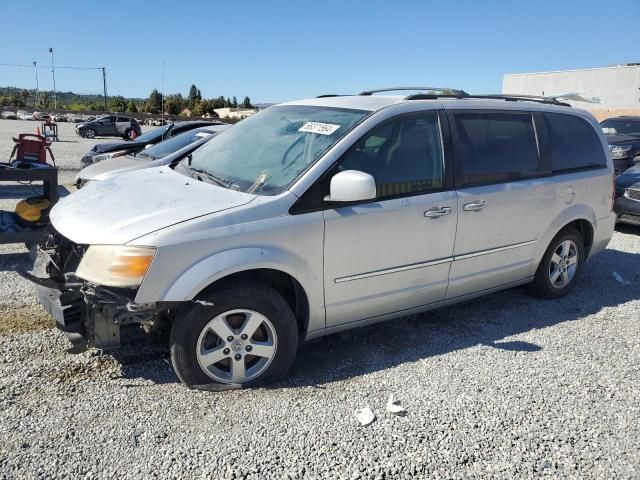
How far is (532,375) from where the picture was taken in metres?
3.67

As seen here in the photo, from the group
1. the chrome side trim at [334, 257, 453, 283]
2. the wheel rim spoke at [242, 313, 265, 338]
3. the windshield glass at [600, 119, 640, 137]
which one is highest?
the windshield glass at [600, 119, 640, 137]

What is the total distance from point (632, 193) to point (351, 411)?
706 centimetres

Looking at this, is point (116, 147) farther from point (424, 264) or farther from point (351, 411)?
point (351, 411)

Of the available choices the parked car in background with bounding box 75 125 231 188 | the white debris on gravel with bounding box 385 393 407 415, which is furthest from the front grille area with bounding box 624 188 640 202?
the white debris on gravel with bounding box 385 393 407 415

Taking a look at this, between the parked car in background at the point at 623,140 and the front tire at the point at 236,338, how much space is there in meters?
9.59

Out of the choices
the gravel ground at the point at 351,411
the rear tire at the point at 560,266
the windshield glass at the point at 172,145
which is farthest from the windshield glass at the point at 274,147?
the windshield glass at the point at 172,145

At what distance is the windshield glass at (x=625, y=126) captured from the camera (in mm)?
12695

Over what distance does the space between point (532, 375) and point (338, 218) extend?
1755 mm

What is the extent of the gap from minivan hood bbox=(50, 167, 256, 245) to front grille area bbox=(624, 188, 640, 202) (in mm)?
7118

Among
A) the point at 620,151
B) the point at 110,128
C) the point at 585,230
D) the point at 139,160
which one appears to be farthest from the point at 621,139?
the point at 110,128

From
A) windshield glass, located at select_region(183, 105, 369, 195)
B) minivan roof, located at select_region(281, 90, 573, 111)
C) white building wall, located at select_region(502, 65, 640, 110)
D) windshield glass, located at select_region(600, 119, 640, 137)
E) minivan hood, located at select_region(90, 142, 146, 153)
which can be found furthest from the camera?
white building wall, located at select_region(502, 65, 640, 110)

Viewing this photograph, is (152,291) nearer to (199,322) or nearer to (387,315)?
(199,322)

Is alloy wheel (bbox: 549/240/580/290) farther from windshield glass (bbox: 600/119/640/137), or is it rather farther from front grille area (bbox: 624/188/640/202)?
windshield glass (bbox: 600/119/640/137)

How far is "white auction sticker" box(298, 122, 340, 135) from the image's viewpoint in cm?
368
